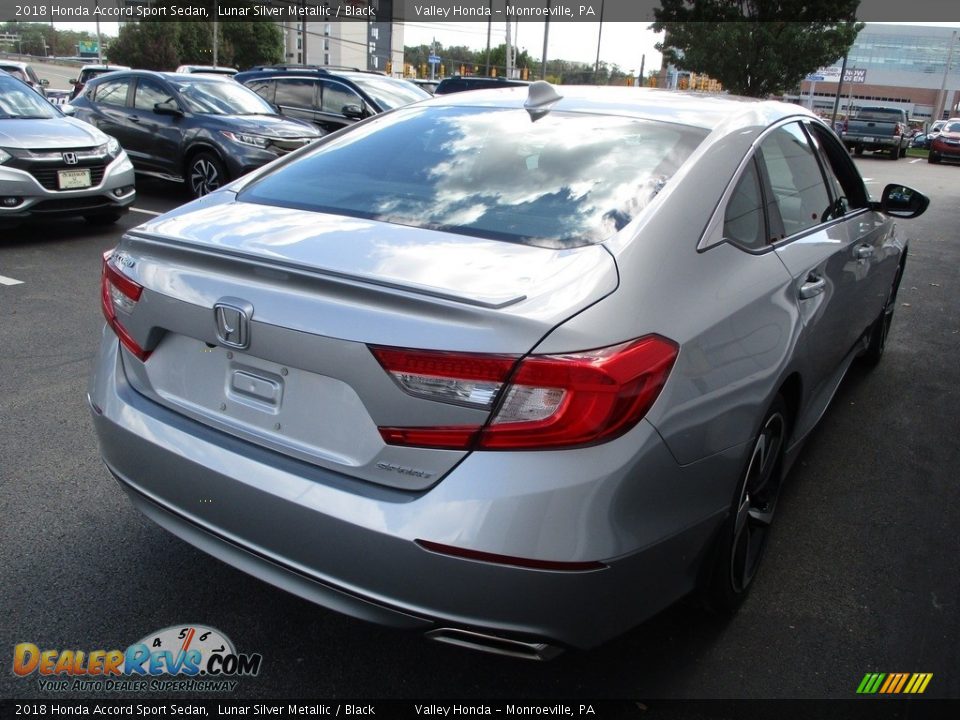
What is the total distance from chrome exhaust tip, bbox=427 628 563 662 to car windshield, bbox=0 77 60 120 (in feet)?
25.6

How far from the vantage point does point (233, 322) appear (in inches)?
79.0

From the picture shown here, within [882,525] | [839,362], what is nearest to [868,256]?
[839,362]

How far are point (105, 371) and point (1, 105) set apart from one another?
6949 mm

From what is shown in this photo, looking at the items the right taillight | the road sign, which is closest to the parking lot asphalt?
the right taillight

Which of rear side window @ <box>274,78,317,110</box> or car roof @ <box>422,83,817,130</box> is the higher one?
car roof @ <box>422,83,817,130</box>

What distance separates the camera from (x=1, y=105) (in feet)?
26.0

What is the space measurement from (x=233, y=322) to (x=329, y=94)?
441 inches

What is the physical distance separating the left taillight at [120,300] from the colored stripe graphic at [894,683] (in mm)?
2247

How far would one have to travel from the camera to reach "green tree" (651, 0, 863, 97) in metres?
28.8

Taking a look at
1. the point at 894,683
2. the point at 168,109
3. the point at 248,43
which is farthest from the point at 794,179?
the point at 248,43

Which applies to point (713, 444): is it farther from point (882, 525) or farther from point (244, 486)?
point (882, 525)

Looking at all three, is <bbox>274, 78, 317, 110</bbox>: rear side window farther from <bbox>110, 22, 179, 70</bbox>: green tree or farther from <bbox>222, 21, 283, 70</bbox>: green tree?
<bbox>222, 21, 283, 70</bbox>: green tree

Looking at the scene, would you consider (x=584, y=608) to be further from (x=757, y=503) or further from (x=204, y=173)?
(x=204, y=173)

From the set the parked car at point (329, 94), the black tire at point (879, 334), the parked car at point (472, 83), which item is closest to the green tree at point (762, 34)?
the parked car at point (472, 83)
